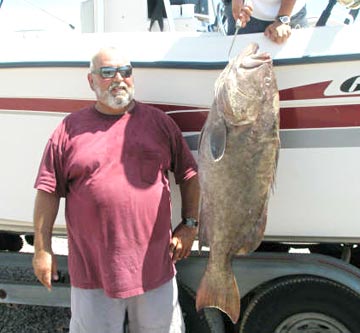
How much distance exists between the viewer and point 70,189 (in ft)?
8.68

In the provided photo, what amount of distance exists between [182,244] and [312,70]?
1.08 metres

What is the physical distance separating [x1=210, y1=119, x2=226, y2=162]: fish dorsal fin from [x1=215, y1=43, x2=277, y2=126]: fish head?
0.13ft

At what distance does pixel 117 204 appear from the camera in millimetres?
2535

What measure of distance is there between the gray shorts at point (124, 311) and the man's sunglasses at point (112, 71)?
1.04 m

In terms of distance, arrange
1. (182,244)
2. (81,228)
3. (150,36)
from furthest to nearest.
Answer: (150,36) < (182,244) < (81,228)

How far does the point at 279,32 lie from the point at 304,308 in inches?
57.9

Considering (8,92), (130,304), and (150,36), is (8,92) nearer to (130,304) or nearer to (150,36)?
(150,36)

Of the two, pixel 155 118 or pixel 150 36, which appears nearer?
pixel 155 118

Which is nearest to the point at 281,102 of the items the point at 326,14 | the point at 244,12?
the point at 244,12

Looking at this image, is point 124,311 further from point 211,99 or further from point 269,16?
point 269,16

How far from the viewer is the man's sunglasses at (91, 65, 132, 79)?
2.64 m

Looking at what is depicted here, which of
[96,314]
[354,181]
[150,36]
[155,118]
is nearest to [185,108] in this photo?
[155,118]

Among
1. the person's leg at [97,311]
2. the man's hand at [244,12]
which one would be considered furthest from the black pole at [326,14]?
the person's leg at [97,311]

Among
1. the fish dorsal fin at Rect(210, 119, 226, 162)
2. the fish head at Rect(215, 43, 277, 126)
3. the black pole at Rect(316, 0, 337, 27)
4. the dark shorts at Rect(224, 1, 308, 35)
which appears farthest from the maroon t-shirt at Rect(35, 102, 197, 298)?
the black pole at Rect(316, 0, 337, 27)
